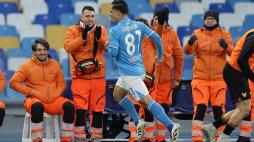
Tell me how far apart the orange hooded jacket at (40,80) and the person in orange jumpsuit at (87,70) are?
265 millimetres

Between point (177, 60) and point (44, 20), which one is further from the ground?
point (44, 20)

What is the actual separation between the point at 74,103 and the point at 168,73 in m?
1.41

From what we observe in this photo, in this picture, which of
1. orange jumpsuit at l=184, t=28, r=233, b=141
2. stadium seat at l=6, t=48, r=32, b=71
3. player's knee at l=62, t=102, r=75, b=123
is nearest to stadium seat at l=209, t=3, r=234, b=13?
stadium seat at l=6, t=48, r=32, b=71

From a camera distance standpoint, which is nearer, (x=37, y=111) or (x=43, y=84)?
(x=37, y=111)

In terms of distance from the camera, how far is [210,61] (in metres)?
12.5

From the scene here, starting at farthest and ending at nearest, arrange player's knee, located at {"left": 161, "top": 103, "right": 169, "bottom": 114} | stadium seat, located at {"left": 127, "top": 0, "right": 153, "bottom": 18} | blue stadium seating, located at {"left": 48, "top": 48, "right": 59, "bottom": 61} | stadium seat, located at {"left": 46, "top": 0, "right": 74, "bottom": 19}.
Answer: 1. stadium seat, located at {"left": 127, "top": 0, "right": 153, "bottom": 18}
2. stadium seat, located at {"left": 46, "top": 0, "right": 74, "bottom": 19}
3. blue stadium seating, located at {"left": 48, "top": 48, "right": 59, "bottom": 61}
4. player's knee, located at {"left": 161, "top": 103, "right": 169, "bottom": 114}

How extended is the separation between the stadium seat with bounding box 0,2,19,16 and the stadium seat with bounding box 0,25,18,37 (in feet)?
2.46

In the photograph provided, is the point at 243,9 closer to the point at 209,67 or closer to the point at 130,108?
the point at 209,67

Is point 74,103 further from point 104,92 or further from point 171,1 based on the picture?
point 171,1

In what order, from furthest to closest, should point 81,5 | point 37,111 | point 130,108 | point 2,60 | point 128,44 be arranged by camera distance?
point 81,5, point 2,60, point 37,111, point 130,108, point 128,44

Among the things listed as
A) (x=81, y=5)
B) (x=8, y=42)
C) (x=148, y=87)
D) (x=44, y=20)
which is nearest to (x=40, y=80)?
(x=148, y=87)

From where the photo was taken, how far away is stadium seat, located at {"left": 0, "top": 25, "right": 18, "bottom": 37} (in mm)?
18141

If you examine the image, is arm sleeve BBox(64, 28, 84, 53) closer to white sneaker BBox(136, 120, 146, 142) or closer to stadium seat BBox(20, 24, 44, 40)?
white sneaker BBox(136, 120, 146, 142)

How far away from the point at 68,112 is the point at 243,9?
8359 millimetres
